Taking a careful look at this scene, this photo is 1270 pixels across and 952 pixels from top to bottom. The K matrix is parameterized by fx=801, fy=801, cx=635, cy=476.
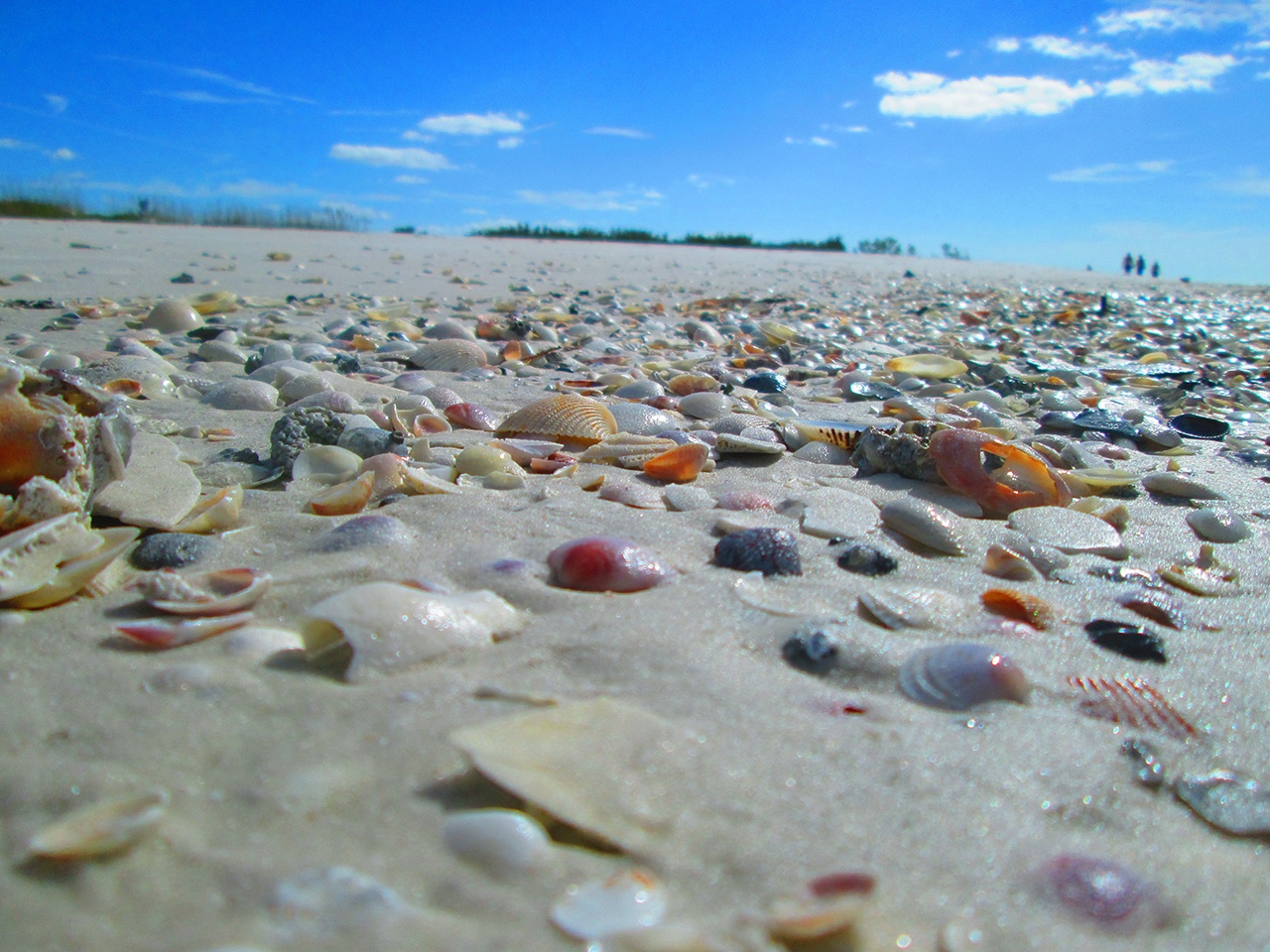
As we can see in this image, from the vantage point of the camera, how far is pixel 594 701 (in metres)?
1.15

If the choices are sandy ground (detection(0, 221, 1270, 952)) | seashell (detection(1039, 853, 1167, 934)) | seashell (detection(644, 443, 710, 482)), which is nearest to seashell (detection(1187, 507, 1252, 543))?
sandy ground (detection(0, 221, 1270, 952))

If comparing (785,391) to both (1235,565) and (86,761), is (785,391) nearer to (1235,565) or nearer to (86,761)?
(1235,565)

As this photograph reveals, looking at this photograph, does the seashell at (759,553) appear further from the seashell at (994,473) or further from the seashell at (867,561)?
the seashell at (994,473)

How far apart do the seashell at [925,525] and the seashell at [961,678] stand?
0.62 metres

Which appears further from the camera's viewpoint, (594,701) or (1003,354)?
(1003,354)

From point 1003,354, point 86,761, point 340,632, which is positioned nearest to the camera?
point 86,761

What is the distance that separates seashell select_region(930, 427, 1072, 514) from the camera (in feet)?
7.59

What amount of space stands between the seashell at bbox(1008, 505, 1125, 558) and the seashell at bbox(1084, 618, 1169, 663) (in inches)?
19.0

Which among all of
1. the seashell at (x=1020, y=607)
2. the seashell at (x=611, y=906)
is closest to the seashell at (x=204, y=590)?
the seashell at (x=611, y=906)

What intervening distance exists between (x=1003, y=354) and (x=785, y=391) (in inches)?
101

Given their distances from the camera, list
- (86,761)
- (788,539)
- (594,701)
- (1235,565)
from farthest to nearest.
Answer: (1235,565) → (788,539) → (594,701) → (86,761)

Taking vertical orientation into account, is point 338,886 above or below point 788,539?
below

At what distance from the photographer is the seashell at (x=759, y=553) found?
68.4 inches

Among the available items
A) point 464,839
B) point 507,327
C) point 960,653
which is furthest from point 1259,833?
point 507,327
